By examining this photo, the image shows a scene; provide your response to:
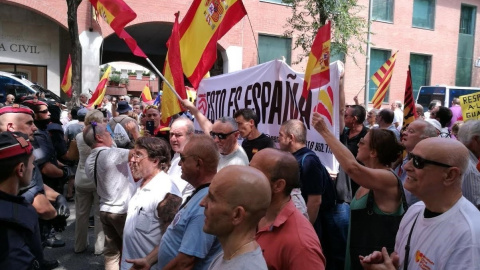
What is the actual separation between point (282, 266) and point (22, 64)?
21.0 metres

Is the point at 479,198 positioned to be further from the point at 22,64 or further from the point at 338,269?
the point at 22,64

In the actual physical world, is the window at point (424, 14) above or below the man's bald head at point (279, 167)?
above

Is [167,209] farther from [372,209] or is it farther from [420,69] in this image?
[420,69]

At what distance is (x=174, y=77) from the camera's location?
516 centimetres

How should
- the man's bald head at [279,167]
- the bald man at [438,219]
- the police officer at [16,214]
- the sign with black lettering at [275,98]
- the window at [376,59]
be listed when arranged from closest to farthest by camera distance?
the bald man at [438,219]
the police officer at [16,214]
the man's bald head at [279,167]
the sign with black lettering at [275,98]
the window at [376,59]

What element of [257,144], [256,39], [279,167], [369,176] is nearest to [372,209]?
[369,176]

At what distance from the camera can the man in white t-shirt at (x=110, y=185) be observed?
4.77 m

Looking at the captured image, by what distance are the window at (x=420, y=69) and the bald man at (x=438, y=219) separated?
81.8 feet

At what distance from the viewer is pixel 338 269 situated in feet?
14.2

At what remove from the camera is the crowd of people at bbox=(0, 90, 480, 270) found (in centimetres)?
194

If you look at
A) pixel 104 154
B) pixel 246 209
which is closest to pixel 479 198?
pixel 246 209

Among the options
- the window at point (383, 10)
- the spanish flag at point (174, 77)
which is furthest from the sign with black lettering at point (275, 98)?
the window at point (383, 10)

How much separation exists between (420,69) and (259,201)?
2623cm

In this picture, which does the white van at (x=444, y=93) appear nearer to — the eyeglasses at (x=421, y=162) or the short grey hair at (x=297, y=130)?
the short grey hair at (x=297, y=130)
